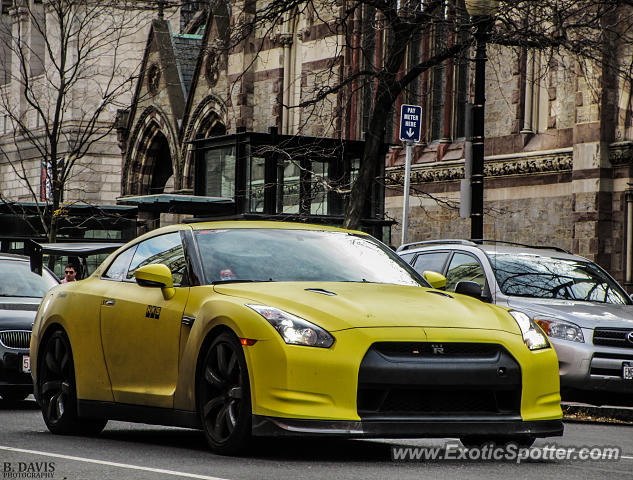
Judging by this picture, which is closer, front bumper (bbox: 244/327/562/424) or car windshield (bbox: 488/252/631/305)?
front bumper (bbox: 244/327/562/424)

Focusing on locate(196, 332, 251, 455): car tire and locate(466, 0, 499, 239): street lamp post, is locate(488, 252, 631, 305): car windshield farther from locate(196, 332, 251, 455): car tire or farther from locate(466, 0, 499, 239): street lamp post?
locate(196, 332, 251, 455): car tire

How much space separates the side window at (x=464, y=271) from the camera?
14136 millimetres

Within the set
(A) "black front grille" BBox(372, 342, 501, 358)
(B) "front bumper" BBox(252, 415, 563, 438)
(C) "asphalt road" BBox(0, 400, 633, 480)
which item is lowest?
(C) "asphalt road" BBox(0, 400, 633, 480)

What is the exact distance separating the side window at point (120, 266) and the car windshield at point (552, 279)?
504cm

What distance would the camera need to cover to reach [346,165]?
28.2 metres

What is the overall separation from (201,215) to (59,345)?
2339 centimetres

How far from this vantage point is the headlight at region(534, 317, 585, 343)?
13.0 meters

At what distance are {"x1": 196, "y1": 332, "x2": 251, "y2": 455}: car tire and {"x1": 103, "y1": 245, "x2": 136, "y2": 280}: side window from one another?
71.1 inches

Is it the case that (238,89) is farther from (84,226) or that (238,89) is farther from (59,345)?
(59,345)

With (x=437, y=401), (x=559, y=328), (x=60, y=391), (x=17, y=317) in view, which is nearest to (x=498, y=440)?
(x=437, y=401)

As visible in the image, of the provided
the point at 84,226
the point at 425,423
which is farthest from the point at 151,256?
the point at 84,226

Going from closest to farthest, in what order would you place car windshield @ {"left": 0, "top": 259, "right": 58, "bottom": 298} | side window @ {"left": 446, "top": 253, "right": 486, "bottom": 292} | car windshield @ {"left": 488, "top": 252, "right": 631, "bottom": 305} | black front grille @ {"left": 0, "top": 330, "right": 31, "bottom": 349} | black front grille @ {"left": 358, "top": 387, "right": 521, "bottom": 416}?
black front grille @ {"left": 358, "top": 387, "right": 521, "bottom": 416} → black front grille @ {"left": 0, "top": 330, "right": 31, "bottom": 349} → car windshield @ {"left": 488, "top": 252, "right": 631, "bottom": 305} → side window @ {"left": 446, "top": 253, "right": 486, "bottom": 292} → car windshield @ {"left": 0, "top": 259, "right": 58, "bottom": 298}

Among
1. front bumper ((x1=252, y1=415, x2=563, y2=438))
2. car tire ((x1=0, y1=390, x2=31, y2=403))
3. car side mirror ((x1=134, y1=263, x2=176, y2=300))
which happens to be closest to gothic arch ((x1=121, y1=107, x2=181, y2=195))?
car tire ((x1=0, y1=390, x2=31, y2=403))

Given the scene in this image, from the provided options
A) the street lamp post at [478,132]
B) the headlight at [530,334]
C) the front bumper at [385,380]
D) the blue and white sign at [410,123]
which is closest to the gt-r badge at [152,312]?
the front bumper at [385,380]
